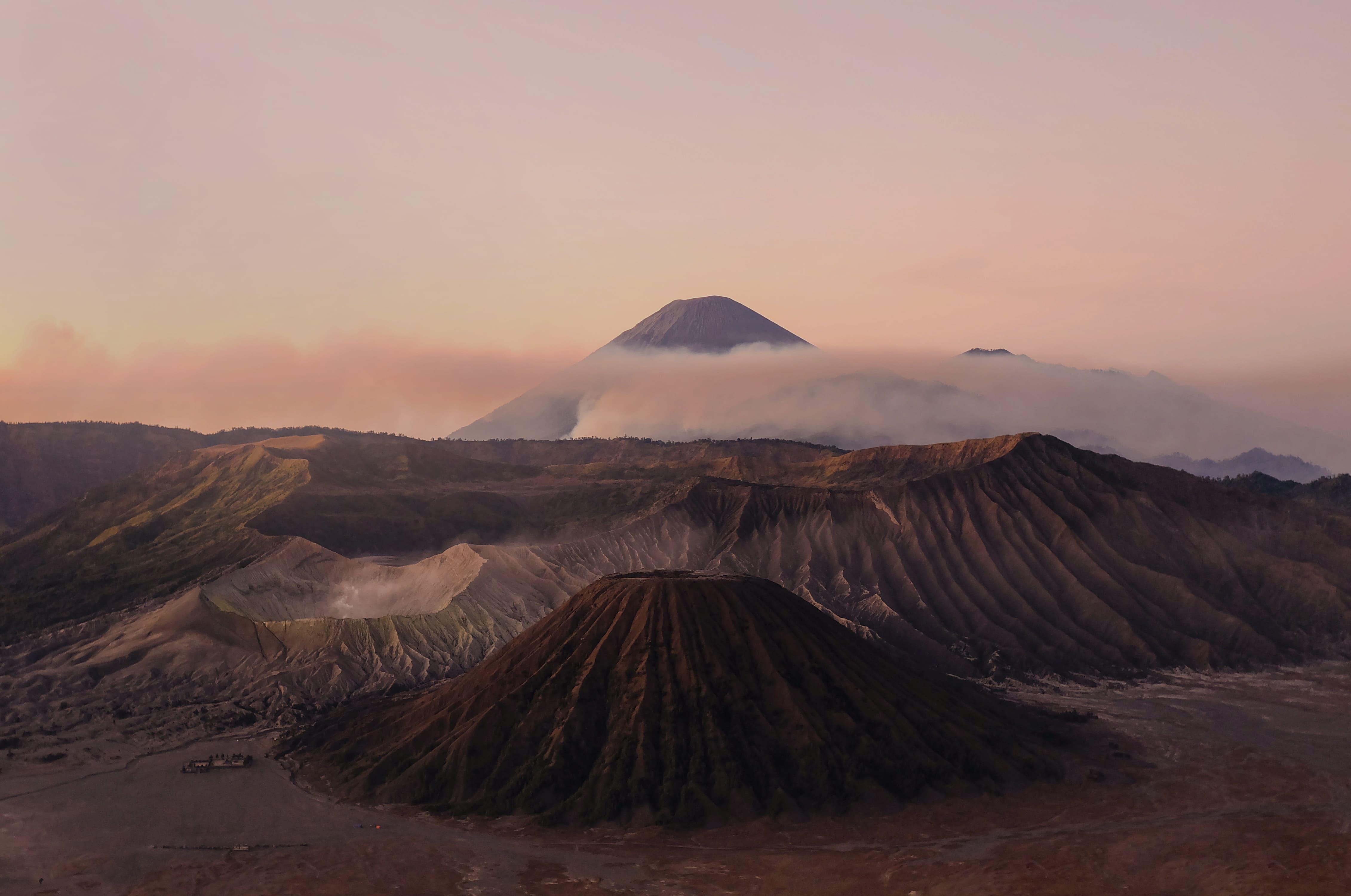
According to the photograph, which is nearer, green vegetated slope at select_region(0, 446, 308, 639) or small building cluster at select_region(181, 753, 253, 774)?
small building cluster at select_region(181, 753, 253, 774)

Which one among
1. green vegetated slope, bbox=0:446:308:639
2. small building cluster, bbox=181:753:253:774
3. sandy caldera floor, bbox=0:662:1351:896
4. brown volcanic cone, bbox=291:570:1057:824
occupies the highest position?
green vegetated slope, bbox=0:446:308:639

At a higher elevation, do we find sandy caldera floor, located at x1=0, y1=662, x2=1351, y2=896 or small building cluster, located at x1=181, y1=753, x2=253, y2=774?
small building cluster, located at x1=181, y1=753, x2=253, y2=774

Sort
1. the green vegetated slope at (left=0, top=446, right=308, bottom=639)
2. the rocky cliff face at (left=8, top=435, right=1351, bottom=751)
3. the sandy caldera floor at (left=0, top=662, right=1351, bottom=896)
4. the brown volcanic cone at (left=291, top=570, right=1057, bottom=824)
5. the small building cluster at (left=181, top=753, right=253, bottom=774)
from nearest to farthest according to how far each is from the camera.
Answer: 1. the sandy caldera floor at (left=0, top=662, right=1351, bottom=896)
2. the brown volcanic cone at (left=291, top=570, right=1057, bottom=824)
3. the small building cluster at (left=181, top=753, right=253, bottom=774)
4. the rocky cliff face at (left=8, top=435, right=1351, bottom=751)
5. the green vegetated slope at (left=0, top=446, right=308, bottom=639)

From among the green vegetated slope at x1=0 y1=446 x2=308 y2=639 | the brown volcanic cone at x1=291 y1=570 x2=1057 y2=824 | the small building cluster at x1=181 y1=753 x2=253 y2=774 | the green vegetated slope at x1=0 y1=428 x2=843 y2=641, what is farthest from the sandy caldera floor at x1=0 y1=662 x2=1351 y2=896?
the green vegetated slope at x1=0 y1=428 x2=843 y2=641

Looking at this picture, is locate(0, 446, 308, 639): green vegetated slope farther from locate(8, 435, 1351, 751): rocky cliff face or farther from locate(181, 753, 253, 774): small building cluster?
locate(181, 753, 253, 774): small building cluster

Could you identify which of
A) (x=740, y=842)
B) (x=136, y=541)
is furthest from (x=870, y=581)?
(x=136, y=541)

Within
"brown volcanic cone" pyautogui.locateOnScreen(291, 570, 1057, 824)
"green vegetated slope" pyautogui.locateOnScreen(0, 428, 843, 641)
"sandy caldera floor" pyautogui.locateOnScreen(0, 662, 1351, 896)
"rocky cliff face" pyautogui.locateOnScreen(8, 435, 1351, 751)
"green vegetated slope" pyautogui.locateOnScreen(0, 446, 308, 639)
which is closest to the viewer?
"sandy caldera floor" pyautogui.locateOnScreen(0, 662, 1351, 896)

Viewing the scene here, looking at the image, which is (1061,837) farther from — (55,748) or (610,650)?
(55,748)
